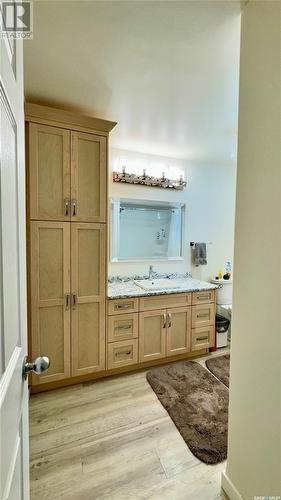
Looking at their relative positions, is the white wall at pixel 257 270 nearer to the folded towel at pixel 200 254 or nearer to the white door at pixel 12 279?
the white door at pixel 12 279

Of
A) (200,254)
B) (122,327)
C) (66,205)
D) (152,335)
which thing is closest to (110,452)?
(122,327)

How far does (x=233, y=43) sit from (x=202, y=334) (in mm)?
2590

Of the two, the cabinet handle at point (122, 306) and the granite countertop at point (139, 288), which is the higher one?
the granite countertop at point (139, 288)

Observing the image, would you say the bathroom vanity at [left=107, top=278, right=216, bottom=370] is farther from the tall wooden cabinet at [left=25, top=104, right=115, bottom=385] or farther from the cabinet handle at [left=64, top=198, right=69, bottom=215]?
the cabinet handle at [left=64, top=198, right=69, bottom=215]

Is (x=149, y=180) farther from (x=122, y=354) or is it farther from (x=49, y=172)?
(x=122, y=354)

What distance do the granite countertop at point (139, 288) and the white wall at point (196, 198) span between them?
0.36ft

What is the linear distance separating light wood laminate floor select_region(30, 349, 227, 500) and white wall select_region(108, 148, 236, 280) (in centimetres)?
139

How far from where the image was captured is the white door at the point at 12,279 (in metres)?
0.54

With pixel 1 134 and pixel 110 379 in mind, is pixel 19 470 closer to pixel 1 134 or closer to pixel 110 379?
pixel 1 134

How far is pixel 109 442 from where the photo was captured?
5.19ft

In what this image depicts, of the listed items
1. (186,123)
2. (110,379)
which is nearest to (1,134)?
(186,123)

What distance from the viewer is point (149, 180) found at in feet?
9.45

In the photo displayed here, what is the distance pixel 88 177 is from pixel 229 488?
233cm

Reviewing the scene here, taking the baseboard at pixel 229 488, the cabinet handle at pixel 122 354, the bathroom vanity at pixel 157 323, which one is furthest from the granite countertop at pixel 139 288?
the baseboard at pixel 229 488
